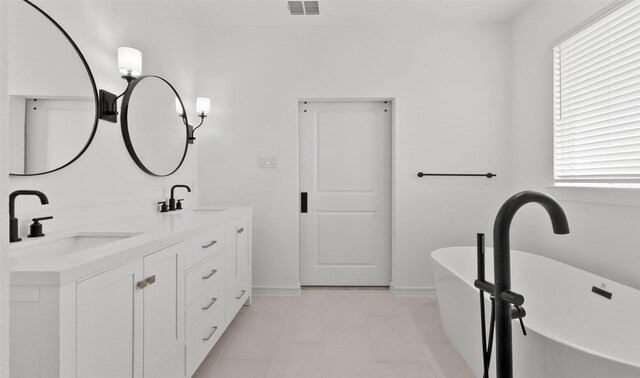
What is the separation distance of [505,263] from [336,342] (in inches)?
69.6

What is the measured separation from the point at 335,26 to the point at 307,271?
247 cm

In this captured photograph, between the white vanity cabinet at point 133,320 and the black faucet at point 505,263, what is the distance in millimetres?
1120

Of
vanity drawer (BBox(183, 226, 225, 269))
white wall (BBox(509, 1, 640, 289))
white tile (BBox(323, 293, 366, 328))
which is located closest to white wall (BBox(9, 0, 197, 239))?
vanity drawer (BBox(183, 226, 225, 269))

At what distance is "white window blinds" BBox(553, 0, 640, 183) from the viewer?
1804 mm

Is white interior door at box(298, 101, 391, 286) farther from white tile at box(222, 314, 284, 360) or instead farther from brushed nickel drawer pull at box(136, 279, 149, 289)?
brushed nickel drawer pull at box(136, 279, 149, 289)

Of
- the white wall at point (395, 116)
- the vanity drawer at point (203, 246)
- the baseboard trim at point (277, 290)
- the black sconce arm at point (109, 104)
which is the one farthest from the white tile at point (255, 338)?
the black sconce arm at point (109, 104)

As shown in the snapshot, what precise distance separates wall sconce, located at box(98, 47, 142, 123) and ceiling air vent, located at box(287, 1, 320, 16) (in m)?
1.43

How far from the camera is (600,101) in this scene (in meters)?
2.03

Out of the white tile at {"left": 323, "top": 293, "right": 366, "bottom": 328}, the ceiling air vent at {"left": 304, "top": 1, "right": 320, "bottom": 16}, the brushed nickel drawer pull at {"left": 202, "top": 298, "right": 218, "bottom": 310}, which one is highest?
the ceiling air vent at {"left": 304, "top": 1, "right": 320, "bottom": 16}

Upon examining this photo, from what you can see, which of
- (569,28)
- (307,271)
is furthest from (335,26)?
(307,271)

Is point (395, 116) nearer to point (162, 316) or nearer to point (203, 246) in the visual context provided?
point (203, 246)

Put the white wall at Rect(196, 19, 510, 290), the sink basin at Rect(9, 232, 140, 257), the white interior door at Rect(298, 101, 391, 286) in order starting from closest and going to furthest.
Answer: the sink basin at Rect(9, 232, 140, 257) → the white wall at Rect(196, 19, 510, 290) → the white interior door at Rect(298, 101, 391, 286)

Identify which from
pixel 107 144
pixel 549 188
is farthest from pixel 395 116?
pixel 107 144

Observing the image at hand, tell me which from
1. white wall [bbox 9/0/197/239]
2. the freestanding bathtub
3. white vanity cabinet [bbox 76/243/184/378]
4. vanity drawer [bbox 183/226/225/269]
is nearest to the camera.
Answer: white vanity cabinet [bbox 76/243/184/378]
